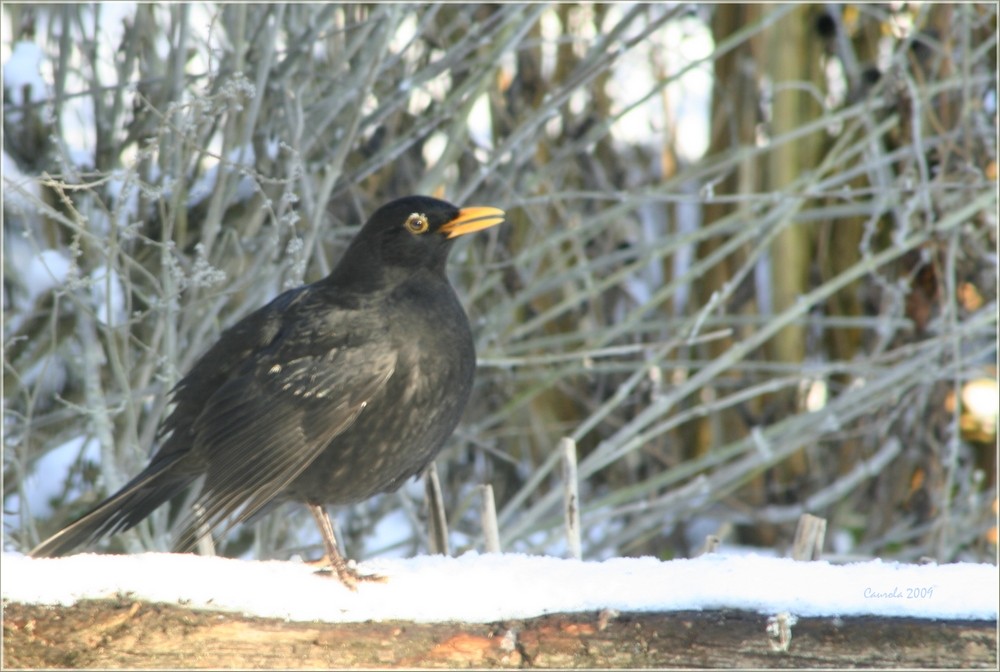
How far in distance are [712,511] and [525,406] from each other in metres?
1.32

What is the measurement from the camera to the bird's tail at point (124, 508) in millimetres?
3412

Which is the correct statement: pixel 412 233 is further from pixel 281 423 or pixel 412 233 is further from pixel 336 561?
pixel 336 561

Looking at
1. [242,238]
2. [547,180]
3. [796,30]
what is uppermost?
[796,30]

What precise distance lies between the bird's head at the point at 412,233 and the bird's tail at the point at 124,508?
89cm

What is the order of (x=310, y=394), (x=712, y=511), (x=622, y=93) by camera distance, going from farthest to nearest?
1. (x=712, y=511)
2. (x=622, y=93)
3. (x=310, y=394)

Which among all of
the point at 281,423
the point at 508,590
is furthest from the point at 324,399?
the point at 508,590

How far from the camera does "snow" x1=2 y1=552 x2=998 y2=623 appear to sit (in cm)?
270

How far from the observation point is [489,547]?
3.64 metres

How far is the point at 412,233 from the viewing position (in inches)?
151

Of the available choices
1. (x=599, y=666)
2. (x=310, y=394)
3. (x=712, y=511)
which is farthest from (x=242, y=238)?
(x=712, y=511)

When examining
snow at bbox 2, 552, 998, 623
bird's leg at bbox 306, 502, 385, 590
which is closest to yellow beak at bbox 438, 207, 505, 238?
bird's leg at bbox 306, 502, 385, 590

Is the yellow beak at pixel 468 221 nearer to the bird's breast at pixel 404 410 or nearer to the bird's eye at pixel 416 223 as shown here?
the bird's eye at pixel 416 223

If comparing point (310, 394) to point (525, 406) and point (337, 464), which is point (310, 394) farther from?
point (525, 406)

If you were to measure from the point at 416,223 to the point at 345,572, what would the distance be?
4.12ft
